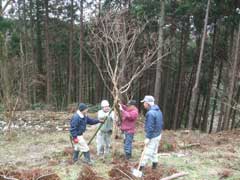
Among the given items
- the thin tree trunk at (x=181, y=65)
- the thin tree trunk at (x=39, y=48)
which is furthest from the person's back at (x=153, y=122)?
the thin tree trunk at (x=39, y=48)

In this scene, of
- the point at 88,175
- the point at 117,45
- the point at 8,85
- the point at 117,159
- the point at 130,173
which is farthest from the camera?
the point at 8,85

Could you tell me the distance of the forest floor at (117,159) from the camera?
6.85 meters

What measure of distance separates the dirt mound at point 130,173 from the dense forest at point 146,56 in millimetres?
4298

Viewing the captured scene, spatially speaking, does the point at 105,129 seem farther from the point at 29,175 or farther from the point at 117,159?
the point at 29,175

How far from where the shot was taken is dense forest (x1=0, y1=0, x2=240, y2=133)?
14570mm

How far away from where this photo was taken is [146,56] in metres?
12.6

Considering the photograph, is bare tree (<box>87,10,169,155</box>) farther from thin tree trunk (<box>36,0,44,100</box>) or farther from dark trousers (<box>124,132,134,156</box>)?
thin tree trunk (<box>36,0,44,100</box>)

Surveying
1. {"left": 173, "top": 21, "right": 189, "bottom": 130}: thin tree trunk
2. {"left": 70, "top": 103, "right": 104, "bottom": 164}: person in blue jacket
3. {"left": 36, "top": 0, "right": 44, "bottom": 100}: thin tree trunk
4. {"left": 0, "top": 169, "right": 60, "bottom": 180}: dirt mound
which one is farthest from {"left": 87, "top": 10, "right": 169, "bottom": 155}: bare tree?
{"left": 36, "top": 0, "right": 44, "bottom": 100}: thin tree trunk

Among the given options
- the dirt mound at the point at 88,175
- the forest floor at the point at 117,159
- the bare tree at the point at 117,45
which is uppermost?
the bare tree at the point at 117,45

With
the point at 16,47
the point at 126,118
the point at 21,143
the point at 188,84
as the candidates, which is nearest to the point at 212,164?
the point at 126,118

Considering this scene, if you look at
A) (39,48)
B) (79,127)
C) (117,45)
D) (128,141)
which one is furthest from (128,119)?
(39,48)

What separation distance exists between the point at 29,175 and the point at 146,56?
7354 mm

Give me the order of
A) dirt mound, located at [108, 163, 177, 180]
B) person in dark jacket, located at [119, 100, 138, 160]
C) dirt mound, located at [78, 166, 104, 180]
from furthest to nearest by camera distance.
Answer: person in dark jacket, located at [119, 100, 138, 160], dirt mound, located at [108, 163, 177, 180], dirt mound, located at [78, 166, 104, 180]

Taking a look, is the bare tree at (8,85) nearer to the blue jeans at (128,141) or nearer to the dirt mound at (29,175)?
the dirt mound at (29,175)
